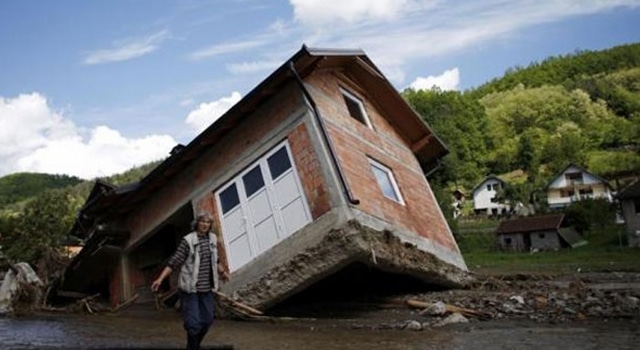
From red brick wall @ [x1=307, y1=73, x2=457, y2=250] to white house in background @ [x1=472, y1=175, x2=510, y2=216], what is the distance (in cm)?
6651

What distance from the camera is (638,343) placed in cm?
727

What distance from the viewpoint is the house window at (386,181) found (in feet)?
46.5

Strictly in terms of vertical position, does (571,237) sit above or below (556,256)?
below

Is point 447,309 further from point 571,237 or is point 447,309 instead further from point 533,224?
point 533,224

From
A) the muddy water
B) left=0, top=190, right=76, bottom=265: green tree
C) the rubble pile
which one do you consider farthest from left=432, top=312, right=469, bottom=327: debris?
left=0, top=190, right=76, bottom=265: green tree

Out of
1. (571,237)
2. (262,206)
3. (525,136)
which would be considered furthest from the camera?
(525,136)

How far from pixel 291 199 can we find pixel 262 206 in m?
0.79

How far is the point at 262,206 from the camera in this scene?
41.0 ft

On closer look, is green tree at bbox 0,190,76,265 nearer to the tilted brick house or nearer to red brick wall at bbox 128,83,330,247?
the tilted brick house

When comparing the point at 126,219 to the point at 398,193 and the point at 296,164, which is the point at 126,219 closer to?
the point at 296,164

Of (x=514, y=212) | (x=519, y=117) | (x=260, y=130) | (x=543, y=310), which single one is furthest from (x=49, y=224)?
(x=519, y=117)

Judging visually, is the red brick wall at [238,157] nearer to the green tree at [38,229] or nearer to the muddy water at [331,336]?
the muddy water at [331,336]

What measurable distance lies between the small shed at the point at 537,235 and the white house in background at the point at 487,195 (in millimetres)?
29526

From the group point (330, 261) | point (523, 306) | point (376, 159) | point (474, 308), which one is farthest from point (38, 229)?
point (523, 306)
